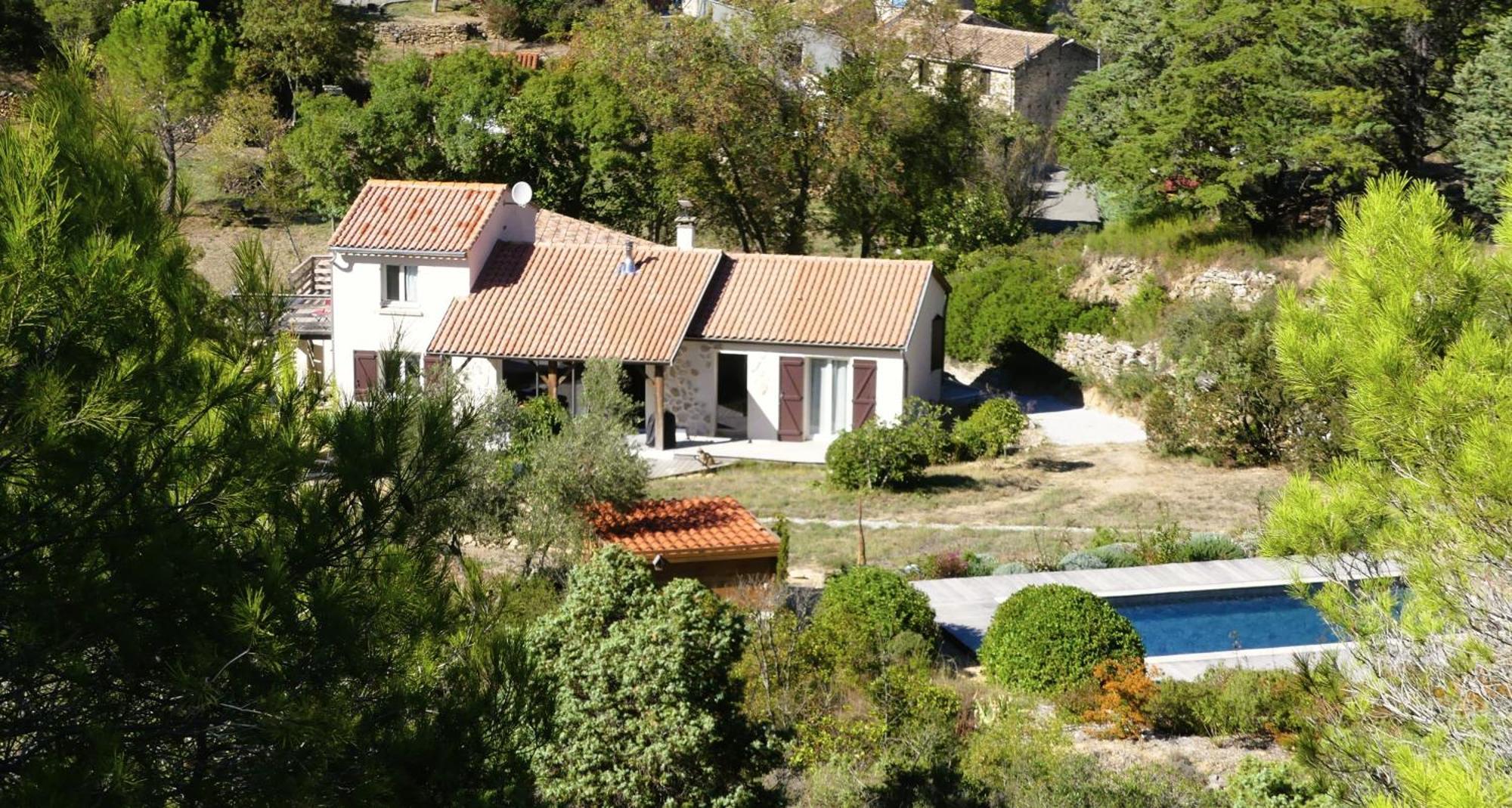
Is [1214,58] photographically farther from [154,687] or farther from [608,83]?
[154,687]

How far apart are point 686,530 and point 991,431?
10.2 meters

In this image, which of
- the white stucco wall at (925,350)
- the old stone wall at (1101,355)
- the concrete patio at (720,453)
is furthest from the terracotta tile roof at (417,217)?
the old stone wall at (1101,355)

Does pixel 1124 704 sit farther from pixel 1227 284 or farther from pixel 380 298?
pixel 380 298

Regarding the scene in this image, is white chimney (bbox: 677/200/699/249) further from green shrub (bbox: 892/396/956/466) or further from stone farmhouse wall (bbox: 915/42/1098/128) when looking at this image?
stone farmhouse wall (bbox: 915/42/1098/128)

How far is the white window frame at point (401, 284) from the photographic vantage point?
32938 millimetres

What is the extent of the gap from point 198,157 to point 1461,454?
47.3 metres

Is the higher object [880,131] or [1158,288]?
[880,131]

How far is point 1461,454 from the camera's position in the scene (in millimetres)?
8539

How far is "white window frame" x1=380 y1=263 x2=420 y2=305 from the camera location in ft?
108

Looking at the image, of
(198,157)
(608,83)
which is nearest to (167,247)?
(608,83)

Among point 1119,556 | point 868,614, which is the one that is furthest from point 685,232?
point 868,614

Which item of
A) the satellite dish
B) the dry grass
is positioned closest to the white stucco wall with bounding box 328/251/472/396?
the satellite dish

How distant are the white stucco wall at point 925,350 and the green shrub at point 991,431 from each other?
1.91m

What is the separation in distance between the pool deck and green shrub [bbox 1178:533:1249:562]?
40 cm
